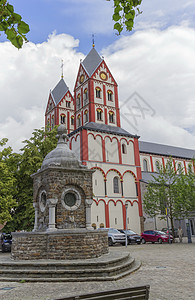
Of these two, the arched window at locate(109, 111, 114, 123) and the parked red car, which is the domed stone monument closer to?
the parked red car

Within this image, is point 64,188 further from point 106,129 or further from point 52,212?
point 106,129

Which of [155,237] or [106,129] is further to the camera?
[106,129]

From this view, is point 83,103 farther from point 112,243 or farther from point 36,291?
point 36,291

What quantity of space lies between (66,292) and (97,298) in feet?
10.7

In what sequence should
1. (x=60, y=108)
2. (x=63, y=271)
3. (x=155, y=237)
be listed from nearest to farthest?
1. (x=63, y=271)
2. (x=155, y=237)
3. (x=60, y=108)

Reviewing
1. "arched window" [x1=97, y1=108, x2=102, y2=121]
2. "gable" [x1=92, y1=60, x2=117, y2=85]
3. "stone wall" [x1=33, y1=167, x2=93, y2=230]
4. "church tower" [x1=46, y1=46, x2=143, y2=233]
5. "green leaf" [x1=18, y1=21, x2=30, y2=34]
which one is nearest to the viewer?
"green leaf" [x1=18, y1=21, x2=30, y2=34]

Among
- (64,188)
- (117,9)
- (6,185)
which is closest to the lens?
(117,9)

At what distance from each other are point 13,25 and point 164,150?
1925 inches

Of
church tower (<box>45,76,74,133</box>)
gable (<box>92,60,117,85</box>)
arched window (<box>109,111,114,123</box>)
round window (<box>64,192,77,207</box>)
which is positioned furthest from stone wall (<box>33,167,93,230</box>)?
church tower (<box>45,76,74,133</box>)

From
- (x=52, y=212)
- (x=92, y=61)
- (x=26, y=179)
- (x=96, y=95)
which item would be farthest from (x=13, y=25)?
(x=92, y=61)

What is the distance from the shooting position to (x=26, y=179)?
21.8 m

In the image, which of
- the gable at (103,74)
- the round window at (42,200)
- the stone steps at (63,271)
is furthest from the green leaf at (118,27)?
the gable at (103,74)

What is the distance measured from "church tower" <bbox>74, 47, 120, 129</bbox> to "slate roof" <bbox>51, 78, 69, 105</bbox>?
7790mm

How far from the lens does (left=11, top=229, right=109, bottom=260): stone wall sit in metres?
9.93
